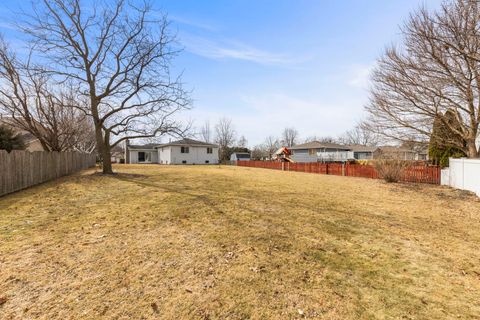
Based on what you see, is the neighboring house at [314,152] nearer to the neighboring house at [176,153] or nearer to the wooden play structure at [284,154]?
the wooden play structure at [284,154]

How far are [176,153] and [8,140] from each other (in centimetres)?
2217

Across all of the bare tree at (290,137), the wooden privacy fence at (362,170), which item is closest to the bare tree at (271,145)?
the bare tree at (290,137)

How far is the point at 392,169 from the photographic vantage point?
14492mm

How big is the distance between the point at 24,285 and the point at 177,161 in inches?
1396

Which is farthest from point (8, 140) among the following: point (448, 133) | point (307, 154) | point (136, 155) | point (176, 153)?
point (307, 154)

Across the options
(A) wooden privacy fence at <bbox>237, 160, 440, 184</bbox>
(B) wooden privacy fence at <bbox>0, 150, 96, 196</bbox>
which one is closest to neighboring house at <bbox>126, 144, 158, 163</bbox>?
(A) wooden privacy fence at <bbox>237, 160, 440, 184</bbox>

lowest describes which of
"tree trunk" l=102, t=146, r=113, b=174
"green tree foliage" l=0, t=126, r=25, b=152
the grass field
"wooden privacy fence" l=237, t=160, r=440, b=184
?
the grass field

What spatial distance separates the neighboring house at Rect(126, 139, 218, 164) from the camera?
38.2 m

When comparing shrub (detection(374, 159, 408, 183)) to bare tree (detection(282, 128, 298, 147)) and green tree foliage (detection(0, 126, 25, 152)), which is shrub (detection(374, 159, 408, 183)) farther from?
bare tree (detection(282, 128, 298, 147))

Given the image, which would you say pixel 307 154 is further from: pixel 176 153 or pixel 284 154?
pixel 176 153

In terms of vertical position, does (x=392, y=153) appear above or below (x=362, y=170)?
above

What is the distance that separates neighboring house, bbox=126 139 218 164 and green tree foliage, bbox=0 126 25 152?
20.9m

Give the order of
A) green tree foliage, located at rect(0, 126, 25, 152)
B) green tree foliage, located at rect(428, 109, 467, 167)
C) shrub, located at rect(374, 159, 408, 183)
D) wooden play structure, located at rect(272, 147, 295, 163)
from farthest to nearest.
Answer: wooden play structure, located at rect(272, 147, 295, 163) → green tree foliage, located at rect(0, 126, 25, 152) → shrub, located at rect(374, 159, 408, 183) → green tree foliage, located at rect(428, 109, 467, 167)

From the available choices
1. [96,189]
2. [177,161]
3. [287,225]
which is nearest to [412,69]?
[287,225]
